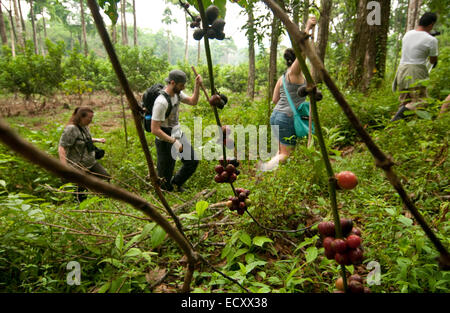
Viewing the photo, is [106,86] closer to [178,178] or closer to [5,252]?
[178,178]

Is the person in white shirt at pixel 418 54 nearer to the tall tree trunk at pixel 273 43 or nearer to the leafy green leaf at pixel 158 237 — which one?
the tall tree trunk at pixel 273 43

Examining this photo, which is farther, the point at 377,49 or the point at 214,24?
the point at 377,49

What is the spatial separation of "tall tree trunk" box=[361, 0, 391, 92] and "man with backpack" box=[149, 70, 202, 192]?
4.20m

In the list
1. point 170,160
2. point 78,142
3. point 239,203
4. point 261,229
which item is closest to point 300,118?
point 261,229

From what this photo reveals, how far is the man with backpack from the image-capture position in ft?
11.3

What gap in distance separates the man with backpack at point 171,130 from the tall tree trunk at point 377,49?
4.20 metres

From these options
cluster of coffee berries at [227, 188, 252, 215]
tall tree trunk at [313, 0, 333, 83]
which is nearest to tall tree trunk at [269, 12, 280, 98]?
tall tree trunk at [313, 0, 333, 83]

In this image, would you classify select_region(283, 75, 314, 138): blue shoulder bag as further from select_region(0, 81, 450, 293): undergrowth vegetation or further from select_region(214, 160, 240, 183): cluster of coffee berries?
select_region(214, 160, 240, 183): cluster of coffee berries

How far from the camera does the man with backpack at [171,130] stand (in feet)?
11.3

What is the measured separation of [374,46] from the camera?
5.48m

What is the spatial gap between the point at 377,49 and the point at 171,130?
16.0 feet

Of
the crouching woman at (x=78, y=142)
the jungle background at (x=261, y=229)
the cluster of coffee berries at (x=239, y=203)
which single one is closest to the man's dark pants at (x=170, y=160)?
the jungle background at (x=261, y=229)

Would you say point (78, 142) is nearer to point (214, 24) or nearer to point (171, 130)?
point (171, 130)

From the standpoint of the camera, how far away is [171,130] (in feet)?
12.4
